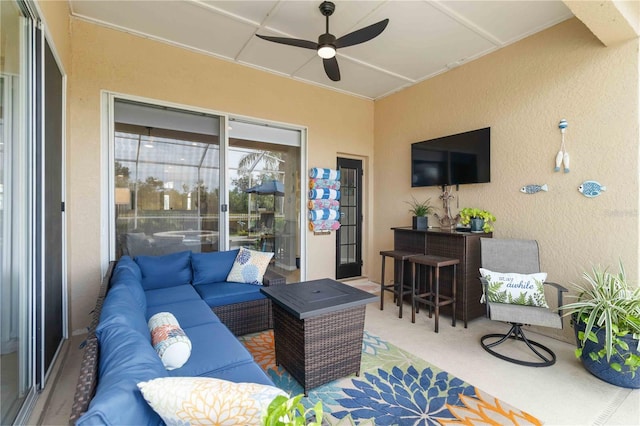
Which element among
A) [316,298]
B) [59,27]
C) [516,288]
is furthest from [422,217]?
[59,27]

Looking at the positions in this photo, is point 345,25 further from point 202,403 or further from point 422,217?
point 202,403

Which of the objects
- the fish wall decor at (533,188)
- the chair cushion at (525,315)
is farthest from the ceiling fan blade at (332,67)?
the chair cushion at (525,315)

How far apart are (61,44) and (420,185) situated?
14.4 feet

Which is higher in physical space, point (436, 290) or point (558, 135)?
point (558, 135)

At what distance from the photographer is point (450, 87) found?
13.5 feet

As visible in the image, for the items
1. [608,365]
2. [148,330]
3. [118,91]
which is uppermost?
[118,91]

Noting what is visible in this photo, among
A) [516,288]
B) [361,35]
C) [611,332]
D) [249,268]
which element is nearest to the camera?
[611,332]

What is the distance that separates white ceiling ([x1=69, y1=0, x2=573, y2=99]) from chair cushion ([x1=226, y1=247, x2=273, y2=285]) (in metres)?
2.56

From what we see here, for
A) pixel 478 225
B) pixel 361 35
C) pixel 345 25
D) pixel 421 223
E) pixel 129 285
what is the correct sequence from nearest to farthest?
pixel 129 285
pixel 361 35
pixel 345 25
pixel 478 225
pixel 421 223

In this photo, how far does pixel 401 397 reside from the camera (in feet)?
6.80

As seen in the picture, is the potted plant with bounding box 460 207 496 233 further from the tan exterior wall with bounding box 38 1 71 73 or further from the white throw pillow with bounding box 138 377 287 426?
the tan exterior wall with bounding box 38 1 71 73

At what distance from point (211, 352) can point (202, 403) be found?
36.0 inches

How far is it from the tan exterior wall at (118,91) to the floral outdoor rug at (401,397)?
223cm

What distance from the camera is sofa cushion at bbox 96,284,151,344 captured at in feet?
4.23
